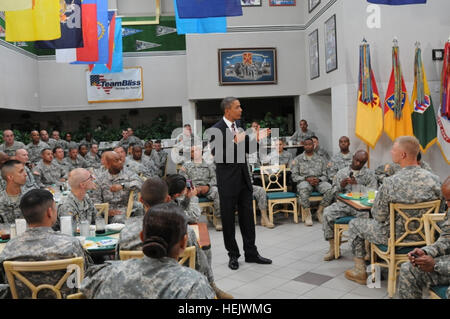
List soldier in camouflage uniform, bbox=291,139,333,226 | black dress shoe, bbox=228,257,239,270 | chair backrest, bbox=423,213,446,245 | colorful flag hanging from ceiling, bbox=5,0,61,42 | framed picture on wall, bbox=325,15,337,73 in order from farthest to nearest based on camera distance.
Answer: framed picture on wall, bbox=325,15,337,73 < soldier in camouflage uniform, bbox=291,139,333,226 < colorful flag hanging from ceiling, bbox=5,0,61,42 < black dress shoe, bbox=228,257,239,270 < chair backrest, bbox=423,213,446,245

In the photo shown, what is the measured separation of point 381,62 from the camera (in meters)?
7.58

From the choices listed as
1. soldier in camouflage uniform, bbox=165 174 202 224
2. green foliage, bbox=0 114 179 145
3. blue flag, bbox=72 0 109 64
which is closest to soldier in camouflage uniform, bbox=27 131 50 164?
green foliage, bbox=0 114 179 145

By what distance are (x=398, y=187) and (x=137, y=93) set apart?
9259 mm

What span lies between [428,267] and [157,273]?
6.35ft

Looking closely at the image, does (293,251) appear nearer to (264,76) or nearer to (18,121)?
(264,76)

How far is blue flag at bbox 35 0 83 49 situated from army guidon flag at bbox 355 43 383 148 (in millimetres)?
4598

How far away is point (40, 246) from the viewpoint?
8.23ft

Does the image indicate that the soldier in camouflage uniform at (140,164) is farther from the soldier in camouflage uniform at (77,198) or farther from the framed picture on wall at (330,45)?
the framed picture on wall at (330,45)

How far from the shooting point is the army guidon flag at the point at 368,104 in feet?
24.2

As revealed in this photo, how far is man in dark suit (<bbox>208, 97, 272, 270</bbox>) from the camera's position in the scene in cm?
455

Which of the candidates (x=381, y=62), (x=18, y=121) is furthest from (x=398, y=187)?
(x=18, y=121)

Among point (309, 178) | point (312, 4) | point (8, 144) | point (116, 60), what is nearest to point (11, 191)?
point (309, 178)

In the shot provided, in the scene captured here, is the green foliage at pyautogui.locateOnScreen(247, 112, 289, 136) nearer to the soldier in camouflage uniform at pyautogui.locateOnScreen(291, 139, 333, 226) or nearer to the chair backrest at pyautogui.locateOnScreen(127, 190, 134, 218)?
the soldier in camouflage uniform at pyautogui.locateOnScreen(291, 139, 333, 226)

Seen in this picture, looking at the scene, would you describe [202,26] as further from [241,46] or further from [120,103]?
[120,103]
